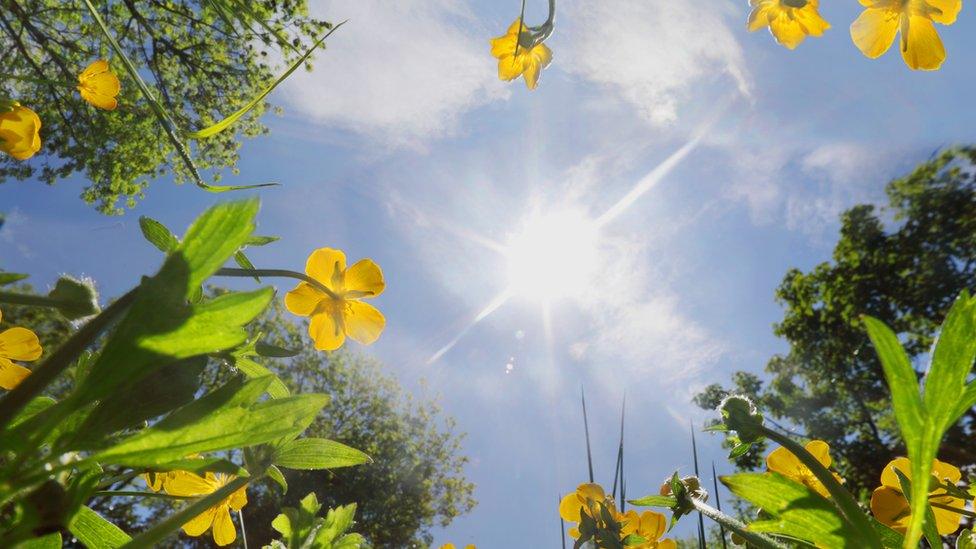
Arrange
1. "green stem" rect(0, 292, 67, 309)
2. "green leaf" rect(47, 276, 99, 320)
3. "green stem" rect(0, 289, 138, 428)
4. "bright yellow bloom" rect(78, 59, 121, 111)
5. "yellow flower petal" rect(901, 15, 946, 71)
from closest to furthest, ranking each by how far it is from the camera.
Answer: "green stem" rect(0, 289, 138, 428), "green stem" rect(0, 292, 67, 309), "green leaf" rect(47, 276, 99, 320), "yellow flower petal" rect(901, 15, 946, 71), "bright yellow bloom" rect(78, 59, 121, 111)

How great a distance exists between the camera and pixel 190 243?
37 centimetres

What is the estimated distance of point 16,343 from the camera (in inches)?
32.6

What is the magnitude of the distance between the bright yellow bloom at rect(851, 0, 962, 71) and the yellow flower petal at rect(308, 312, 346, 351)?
97cm

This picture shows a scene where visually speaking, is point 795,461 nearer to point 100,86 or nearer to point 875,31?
point 875,31

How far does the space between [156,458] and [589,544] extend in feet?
2.47

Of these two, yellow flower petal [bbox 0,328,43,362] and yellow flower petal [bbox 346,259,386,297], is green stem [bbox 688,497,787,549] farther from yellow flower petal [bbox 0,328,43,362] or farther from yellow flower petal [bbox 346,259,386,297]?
yellow flower petal [bbox 0,328,43,362]

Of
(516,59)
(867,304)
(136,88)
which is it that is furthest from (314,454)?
(867,304)

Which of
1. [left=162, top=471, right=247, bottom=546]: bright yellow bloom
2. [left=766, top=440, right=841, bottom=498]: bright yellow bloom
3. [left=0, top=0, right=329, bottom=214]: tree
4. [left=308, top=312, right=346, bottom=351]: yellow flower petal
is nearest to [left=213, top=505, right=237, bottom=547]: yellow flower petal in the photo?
[left=162, top=471, right=247, bottom=546]: bright yellow bloom

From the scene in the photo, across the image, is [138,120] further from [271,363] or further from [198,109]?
[271,363]

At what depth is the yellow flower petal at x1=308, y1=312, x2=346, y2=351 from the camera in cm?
103

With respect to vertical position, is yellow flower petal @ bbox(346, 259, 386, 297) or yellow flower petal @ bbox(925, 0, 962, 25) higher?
yellow flower petal @ bbox(925, 0, 962, 25)

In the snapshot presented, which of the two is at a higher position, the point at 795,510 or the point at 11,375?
the point at 11,375

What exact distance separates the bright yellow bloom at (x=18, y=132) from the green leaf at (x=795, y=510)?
2.83ft

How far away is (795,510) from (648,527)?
503mm
